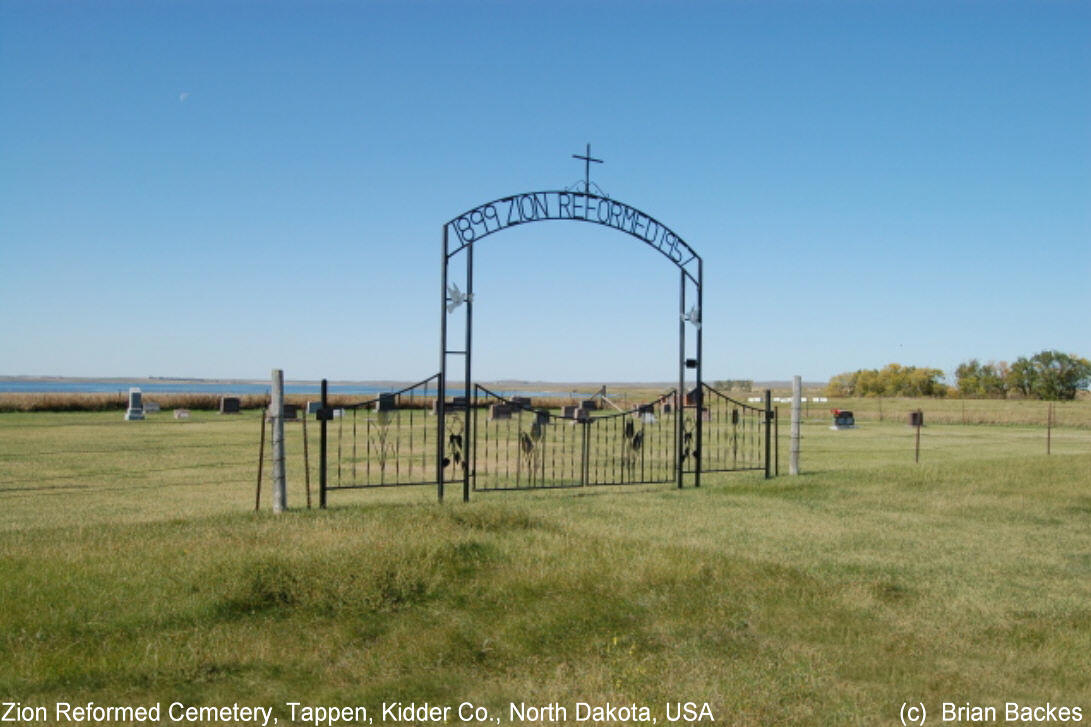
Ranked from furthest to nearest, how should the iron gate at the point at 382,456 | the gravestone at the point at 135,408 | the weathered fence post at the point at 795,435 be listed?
1. the gravestone at the point at 135,408
2. the weathered fence post at the point at 795,435
3. the iron gate at the point at 382,456

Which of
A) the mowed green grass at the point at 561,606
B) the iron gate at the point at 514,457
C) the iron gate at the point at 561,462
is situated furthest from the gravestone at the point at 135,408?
the mowed green grass at the point at 561,606

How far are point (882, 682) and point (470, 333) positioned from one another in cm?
754

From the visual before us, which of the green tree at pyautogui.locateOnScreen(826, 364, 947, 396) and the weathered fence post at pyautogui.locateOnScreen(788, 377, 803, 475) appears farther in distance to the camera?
the green tree at pyautogui.locateOnScreen(826, 364, 947, 396)

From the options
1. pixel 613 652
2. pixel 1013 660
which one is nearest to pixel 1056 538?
pixel 1013 660

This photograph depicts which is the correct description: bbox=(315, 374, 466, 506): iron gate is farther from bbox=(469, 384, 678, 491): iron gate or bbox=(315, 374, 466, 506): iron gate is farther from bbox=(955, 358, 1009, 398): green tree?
bbox=(955, 358, 1009, 398): green tree

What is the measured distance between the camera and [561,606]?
612 cm

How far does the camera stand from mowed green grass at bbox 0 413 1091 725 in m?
4.72

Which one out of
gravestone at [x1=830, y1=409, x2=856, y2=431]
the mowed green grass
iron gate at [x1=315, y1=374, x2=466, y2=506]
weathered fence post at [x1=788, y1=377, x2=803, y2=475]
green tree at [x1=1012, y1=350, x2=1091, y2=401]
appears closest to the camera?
the mowed green grass

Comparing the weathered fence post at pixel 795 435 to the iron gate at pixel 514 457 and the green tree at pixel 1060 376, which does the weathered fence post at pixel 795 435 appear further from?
the green tree at pixel 1060 376

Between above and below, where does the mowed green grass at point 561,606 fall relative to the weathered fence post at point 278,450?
below

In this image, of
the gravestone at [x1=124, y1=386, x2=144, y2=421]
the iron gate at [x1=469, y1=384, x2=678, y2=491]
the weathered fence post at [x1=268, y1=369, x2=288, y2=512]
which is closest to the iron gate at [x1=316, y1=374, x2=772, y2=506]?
the iron gate at [x1=469, y1=384, x2=678, y2=491]

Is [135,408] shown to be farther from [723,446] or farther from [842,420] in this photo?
[842,420]

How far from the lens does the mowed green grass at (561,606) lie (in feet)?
15.5

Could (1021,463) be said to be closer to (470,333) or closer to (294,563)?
(470,333)
